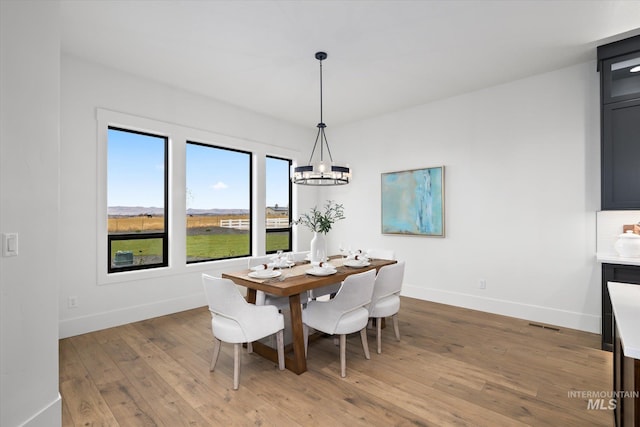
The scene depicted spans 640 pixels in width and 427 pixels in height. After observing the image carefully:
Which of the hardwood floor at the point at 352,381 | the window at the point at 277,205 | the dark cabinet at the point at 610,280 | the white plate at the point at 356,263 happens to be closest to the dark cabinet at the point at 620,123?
the dark cabinet at the point at 610,280

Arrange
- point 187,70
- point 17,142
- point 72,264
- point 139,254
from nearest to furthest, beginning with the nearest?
point 17,142 → point 72,264 → point 187,70 → point 139,254

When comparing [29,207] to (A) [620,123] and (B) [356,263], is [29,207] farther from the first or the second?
(A) [620,123]

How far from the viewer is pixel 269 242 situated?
5.68 m

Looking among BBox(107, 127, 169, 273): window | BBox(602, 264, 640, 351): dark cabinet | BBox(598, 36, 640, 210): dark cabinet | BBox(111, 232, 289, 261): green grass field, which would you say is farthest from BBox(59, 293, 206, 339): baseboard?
BBox(598, 36, 640, 210): dark cabinet

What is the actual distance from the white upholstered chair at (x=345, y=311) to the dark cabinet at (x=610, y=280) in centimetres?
232

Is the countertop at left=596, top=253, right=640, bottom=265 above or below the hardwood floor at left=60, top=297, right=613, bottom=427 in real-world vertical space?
above

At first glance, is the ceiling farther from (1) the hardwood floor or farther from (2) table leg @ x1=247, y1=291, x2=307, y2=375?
(1) the hardwood floor

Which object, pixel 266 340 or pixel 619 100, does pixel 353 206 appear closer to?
pixel 266 340

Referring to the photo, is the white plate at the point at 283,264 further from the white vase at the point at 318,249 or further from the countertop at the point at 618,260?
the countertop at the point at 618,260

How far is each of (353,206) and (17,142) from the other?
15.7 ft

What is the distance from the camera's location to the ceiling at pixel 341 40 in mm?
2670

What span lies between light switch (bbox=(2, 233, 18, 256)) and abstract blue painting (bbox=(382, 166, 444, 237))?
15.0 ft

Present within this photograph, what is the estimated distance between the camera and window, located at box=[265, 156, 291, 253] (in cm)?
572

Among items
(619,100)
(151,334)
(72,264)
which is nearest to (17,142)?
(72,264)
